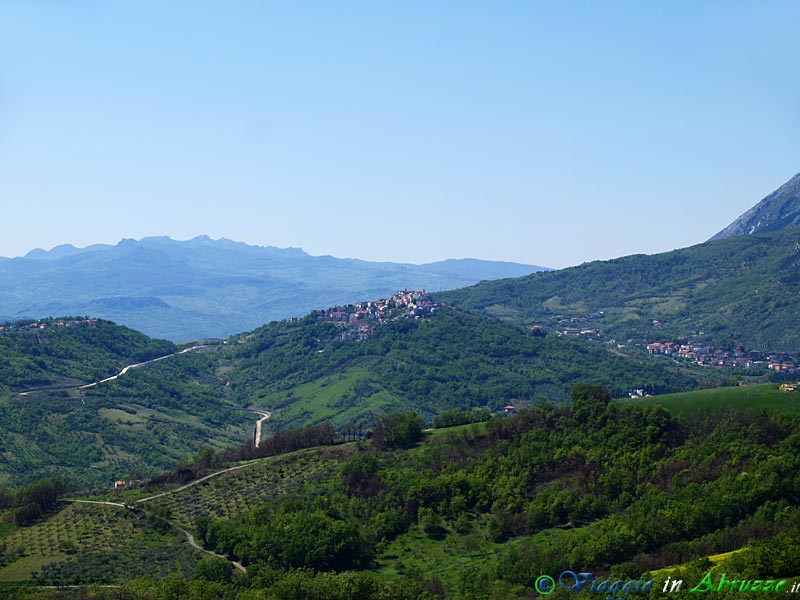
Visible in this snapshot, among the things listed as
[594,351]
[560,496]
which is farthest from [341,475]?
[594,351]

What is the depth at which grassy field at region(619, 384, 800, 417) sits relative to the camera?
8006 cm

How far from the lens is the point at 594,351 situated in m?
195

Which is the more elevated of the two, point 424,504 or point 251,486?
point 424,504

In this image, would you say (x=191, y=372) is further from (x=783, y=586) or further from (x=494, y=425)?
(x=783, y=586)

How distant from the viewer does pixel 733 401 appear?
8288 centimetres

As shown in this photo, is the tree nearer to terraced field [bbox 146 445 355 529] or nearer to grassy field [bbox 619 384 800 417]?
terraced field [bbox 146 445 355 529]

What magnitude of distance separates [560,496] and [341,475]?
22292mm

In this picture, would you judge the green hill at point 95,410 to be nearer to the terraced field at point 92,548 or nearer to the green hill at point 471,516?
the terraced field at point 92,548

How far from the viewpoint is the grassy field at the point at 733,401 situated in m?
80.1

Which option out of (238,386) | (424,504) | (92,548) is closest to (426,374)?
(238,386)

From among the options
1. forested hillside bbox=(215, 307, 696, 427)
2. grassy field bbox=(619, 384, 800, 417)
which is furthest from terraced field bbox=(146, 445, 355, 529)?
forested hillside bbox=(215, 307, 696, 427)

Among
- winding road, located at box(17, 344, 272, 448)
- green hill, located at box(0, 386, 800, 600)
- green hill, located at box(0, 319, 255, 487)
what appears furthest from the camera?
winding road, located at box(17, 344, 272, 448)

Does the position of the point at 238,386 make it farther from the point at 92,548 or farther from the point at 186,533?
the point at 92,548

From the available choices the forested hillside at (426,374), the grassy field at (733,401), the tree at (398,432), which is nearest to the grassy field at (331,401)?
the forested hillside at (426,374)
